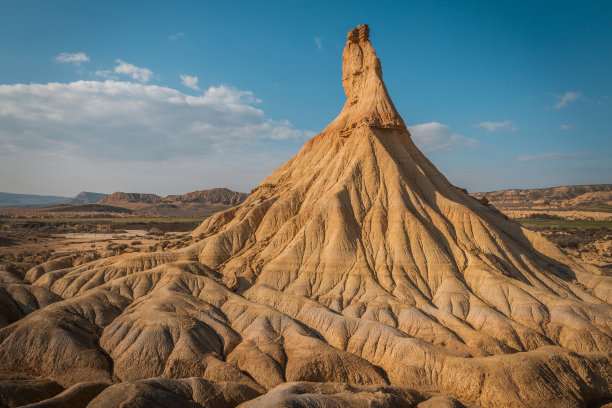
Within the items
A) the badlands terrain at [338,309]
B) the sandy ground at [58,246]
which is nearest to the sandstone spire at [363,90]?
the badlands terrain at [338,309]

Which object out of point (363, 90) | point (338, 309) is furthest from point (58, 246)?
point (338, 309)

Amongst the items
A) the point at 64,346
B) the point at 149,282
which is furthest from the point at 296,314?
the point at 64,346

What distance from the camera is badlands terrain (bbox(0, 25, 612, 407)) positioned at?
22.9 m

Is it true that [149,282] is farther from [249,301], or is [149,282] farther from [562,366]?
[562,366]

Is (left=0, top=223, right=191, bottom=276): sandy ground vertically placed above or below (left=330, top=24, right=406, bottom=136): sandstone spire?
below

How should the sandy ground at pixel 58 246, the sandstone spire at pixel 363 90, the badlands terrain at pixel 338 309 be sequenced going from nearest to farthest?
the badlands terrain at pixel 338 309
the sandstone spire at pixel 363 90
the sandy ground at pixel 58 246

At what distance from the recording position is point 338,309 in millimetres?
34438

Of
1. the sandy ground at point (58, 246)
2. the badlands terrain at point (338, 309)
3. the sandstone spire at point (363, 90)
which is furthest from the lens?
the sandy ground at point (58, 246)

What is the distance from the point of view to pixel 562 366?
950 inches

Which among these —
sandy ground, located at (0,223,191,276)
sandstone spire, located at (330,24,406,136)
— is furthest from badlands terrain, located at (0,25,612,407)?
sandy ground, located at (0,223,191,276)

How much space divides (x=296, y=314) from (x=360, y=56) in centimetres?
4132

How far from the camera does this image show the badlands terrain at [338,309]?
75.1ft

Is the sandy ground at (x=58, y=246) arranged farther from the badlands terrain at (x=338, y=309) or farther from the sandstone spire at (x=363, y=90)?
the sandstone spire at (x=363, y=90)

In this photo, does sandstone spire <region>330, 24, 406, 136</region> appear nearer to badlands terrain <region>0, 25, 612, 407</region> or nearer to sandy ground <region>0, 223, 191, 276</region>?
badlands terrain <region>0, 25, 612, 407</region>
